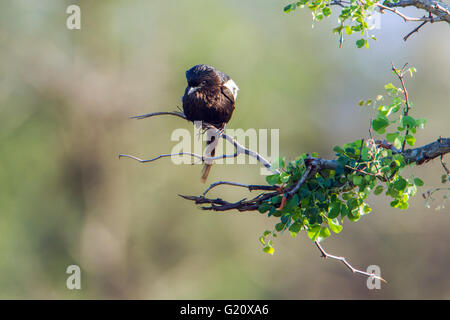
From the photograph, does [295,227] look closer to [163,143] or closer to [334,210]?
[334,210]

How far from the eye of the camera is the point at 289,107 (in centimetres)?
1337

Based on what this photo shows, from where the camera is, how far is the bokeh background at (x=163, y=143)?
1180 centimetres

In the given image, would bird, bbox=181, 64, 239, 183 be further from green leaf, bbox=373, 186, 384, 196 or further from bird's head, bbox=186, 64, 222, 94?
green leaf, bbox=373, 186, 384, 196

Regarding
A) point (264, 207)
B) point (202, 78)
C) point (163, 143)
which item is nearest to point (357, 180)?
point (264, 207)

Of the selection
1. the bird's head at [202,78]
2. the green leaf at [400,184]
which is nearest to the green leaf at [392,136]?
the green leaf at [400,184]

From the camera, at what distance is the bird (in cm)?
474

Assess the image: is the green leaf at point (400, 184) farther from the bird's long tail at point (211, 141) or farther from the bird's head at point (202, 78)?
the bird's head at point (202, 78)

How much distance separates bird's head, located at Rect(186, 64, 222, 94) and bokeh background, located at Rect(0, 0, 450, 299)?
20.7ft

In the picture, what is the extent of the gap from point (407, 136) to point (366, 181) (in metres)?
0.29

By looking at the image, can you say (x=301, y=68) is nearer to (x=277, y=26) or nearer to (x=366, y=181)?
(x=277, y=26)

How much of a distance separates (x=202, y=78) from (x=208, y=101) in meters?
0.24

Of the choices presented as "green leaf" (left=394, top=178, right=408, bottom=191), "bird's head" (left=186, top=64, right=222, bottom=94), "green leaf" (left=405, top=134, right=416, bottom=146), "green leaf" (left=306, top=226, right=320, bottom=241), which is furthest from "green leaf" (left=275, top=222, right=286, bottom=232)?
"bird's head" (left=186, top=64, right=222, bottom=94)

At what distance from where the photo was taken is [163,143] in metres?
12.1

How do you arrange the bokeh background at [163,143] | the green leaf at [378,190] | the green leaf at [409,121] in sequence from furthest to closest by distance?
the bokeh background at [163,143] → the green leaf at [378,190] → the green leaf at [409,121]
